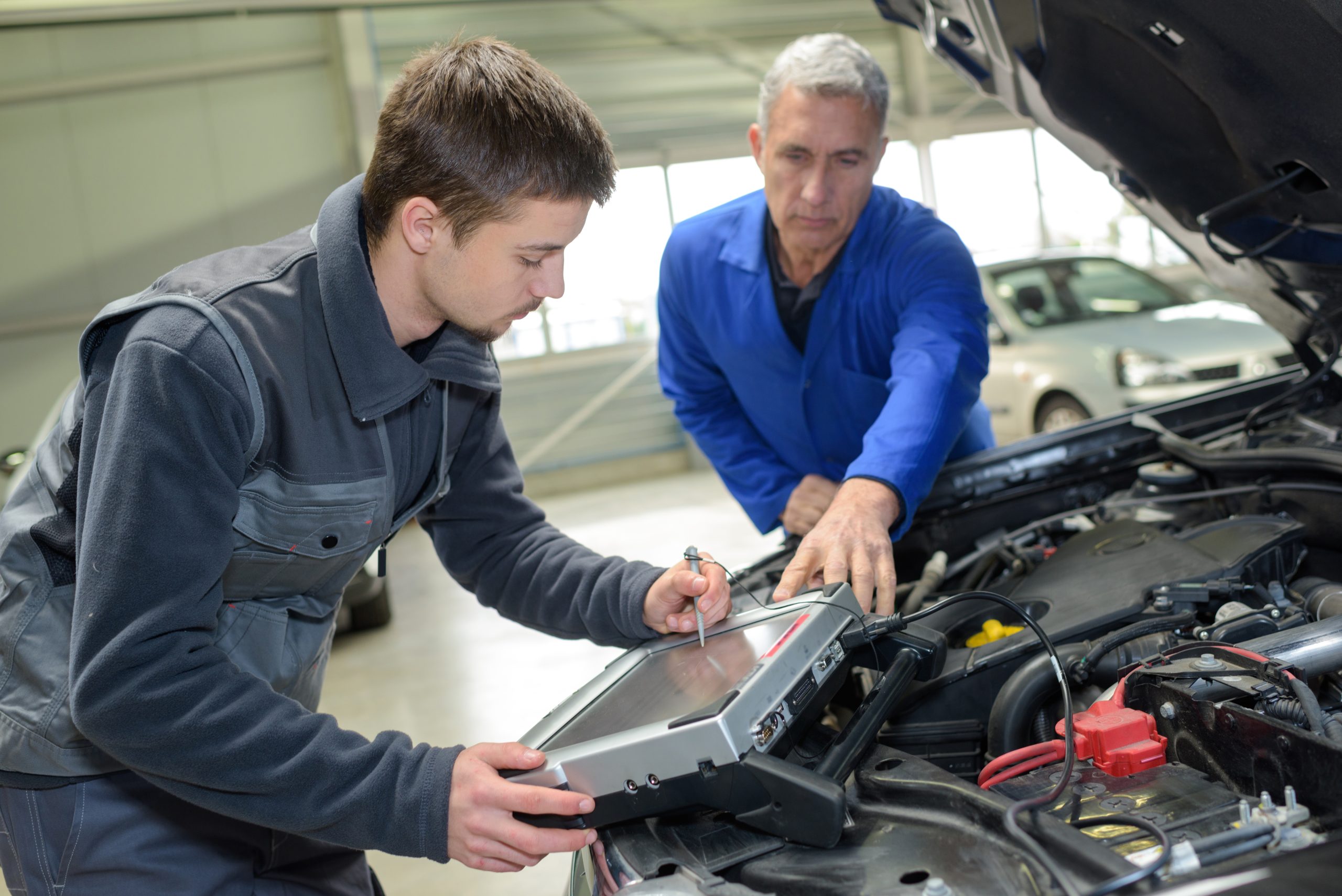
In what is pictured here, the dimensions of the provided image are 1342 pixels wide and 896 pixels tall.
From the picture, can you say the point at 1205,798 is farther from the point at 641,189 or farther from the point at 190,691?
the point at 641,189

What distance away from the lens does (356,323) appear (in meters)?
1.16

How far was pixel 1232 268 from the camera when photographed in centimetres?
187

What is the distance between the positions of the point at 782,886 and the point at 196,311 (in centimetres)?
82

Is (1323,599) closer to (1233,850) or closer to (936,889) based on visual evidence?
(1233,850)

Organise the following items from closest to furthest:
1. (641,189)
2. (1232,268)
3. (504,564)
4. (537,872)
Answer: (504,564)
(1232,268)
(537,872)
(641,189)

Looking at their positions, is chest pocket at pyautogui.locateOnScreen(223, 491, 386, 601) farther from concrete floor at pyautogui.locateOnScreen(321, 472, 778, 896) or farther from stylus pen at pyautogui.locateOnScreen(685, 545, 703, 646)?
concrete floor at pyautogui.locateOnScreen(321, 472, 778, 896)

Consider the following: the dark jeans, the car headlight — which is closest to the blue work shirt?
the dark jeans

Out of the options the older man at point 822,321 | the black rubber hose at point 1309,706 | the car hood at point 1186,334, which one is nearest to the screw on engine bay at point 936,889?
the black rubber hose at point 1309,706

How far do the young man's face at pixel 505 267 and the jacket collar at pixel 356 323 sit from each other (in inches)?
3.0

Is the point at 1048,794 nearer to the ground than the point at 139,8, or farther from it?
nearer to the ground

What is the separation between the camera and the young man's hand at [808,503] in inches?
77.8

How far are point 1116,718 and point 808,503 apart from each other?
3.29 feet

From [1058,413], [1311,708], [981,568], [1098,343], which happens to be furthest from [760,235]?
[1058,413]

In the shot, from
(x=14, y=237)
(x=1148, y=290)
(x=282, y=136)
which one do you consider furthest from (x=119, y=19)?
(x=1148, y=290)
